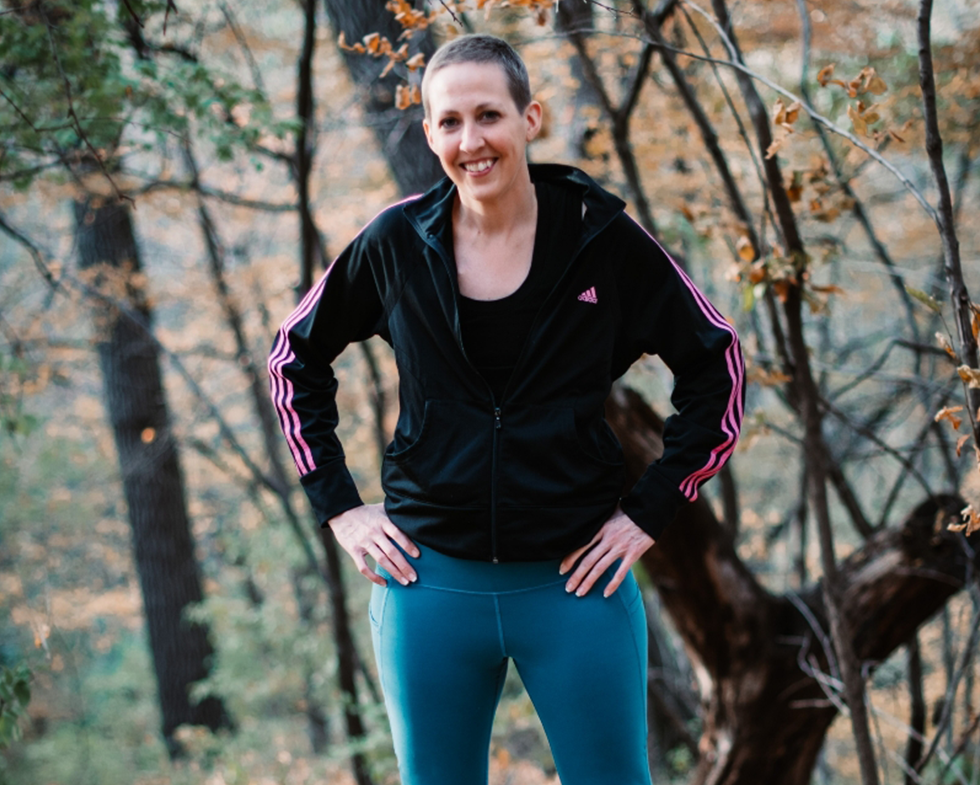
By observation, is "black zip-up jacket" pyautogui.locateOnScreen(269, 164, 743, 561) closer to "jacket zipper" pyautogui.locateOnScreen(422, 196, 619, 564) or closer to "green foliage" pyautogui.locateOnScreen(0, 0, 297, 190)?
"jacket zipper" pyautogui.locateOnScreen(422, 196, 619, 564)

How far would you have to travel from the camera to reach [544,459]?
1.66 metres

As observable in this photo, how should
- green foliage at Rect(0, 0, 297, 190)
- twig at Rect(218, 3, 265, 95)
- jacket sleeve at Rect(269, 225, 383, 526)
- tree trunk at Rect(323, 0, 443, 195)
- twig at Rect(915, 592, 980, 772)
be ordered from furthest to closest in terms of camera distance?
1. twig at Rect(218, 3, 265, 95)
2. tree trunk at Rect(323, 0, 443, 195)
3. green foliage at Rect(0, 0, 297, 190)
4. twig at Rect(915, 592, 980, 772)
5. jacket sleeve at Rect(269, 225, 383, 526)

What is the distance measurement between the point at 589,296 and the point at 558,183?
0.31 metres

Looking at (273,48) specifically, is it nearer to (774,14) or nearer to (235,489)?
(774,14)

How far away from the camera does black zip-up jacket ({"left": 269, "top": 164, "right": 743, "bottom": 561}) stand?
1.67m

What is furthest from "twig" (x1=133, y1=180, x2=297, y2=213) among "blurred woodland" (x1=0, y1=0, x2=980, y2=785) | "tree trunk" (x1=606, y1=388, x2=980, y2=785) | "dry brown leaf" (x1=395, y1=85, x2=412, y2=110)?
"tree trunk" (x1=606, y1=388, x2=980, y2=785)

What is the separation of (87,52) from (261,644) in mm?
6794

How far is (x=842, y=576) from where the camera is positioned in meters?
3.32

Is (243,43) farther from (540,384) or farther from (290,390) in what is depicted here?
(540,384)

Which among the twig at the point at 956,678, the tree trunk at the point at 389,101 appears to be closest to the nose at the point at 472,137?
the tree trunk at the point at 389,101

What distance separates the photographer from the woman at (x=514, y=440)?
1.66 metres

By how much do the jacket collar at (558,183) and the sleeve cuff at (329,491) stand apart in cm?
58

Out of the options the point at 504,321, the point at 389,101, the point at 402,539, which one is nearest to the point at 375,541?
the point at 402,539

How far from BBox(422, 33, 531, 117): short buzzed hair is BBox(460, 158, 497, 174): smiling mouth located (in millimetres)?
130
